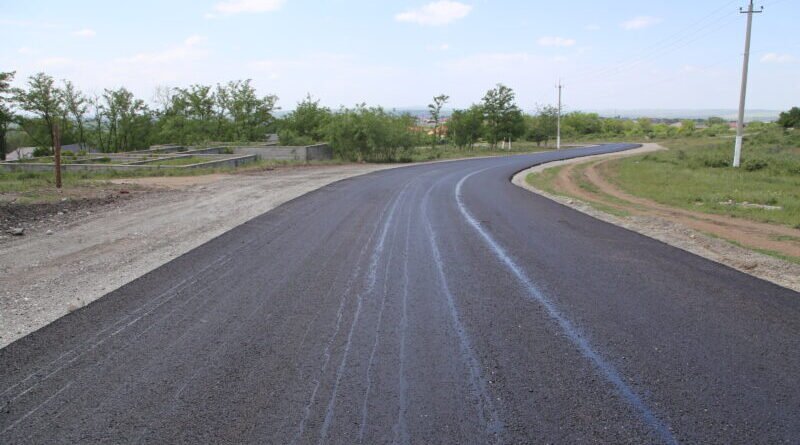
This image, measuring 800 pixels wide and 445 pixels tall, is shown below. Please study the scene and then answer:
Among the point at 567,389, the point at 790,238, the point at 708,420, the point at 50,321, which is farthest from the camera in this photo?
the point at 790,238

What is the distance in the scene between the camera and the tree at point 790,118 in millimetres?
70613

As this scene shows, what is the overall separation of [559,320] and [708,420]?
7.41 feet

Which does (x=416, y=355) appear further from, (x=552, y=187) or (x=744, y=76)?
(x=744, y=76)

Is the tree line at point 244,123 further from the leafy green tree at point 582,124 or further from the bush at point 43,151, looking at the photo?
the leafy green tree at point 582,124

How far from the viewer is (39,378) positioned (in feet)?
15.1

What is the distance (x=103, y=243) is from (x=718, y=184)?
2425 centimetres

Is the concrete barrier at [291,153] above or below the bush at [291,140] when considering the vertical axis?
below

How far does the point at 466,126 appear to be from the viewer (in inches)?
2576

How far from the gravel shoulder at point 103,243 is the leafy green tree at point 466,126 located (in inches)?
1850

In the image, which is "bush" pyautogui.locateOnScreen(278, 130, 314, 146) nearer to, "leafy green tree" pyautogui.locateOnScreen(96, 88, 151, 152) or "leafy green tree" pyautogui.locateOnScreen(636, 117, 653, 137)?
"leafy green tree" pyautogui.locateOnScreen(96, 88, 151, 152)

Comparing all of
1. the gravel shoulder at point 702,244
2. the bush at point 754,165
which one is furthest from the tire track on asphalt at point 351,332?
the bush at point 754,165

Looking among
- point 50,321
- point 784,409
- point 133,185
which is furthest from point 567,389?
point 133,185

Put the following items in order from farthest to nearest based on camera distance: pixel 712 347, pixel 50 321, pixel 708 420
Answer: pixel 50 321 → pixel 712 347 → pixel 708 420

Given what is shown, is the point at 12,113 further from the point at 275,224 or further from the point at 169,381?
the point at 169,381
